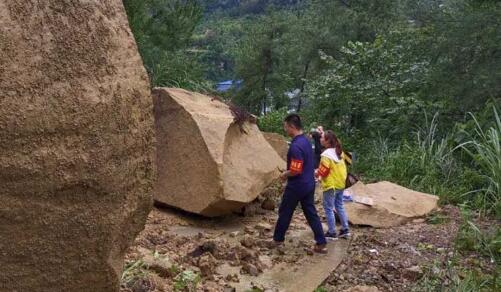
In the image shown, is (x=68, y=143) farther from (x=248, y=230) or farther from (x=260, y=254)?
(x=248, y=230)

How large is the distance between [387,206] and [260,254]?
2.57 m

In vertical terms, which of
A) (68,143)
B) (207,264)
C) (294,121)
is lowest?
(207,264)

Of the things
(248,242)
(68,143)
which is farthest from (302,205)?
(68,143)

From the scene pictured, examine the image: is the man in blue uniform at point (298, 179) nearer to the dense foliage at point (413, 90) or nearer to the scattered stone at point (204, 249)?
the scattered stone at point (204, 249)

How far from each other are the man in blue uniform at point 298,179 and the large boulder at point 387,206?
1.51 m

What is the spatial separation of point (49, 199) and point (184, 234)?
13.1 feet

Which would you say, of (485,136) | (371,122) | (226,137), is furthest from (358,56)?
(226,137)

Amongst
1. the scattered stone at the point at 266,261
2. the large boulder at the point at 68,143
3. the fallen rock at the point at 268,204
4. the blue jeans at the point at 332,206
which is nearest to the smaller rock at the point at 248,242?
the scattered stone at the point at 266,261

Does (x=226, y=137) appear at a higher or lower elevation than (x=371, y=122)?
higher

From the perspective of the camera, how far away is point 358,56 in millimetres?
14633

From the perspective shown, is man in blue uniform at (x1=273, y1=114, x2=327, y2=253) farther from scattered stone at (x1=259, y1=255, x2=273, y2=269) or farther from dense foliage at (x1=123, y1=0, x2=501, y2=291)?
dense foliage at (x1=123, y1=0, x2=501, y2=291)

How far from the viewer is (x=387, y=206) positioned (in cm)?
841

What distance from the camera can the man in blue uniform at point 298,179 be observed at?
6.53 meters

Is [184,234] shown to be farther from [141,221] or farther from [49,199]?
[49,199]
